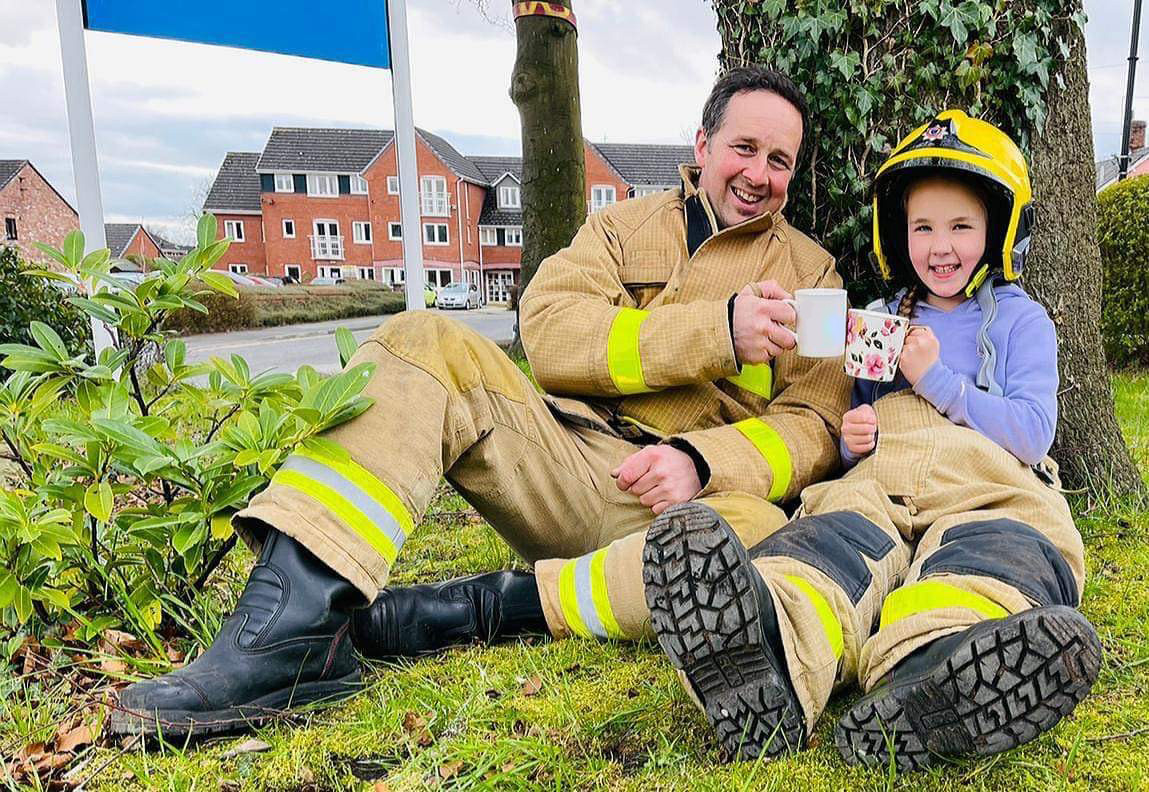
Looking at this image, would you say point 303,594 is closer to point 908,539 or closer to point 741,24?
point 908,539

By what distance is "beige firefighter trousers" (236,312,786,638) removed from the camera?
161cm

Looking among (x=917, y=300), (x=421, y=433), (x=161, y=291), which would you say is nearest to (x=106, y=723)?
(x=421, y=433)

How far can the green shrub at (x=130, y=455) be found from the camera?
1.77 m

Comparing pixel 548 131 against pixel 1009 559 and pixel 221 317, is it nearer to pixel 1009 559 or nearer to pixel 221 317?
pixel 221 317

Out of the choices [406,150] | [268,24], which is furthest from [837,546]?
[268,24]

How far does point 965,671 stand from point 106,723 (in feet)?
5.36

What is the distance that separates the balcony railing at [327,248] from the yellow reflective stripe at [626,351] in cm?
385

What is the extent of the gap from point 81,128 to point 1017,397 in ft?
13.6

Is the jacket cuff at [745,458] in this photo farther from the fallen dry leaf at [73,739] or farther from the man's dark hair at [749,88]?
the fallen dry leaf at [73,739]

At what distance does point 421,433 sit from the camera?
1.72 meters

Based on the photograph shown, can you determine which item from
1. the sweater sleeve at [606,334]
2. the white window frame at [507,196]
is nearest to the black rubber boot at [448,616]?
the sweater sleeve at [606,334]

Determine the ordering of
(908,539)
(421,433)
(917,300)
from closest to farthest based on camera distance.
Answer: (421,433) < (908,539) < (917,300)

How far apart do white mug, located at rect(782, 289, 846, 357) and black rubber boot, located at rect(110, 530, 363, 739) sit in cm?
120

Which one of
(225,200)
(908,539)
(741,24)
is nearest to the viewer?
(908,539)
